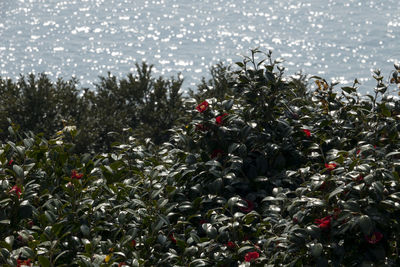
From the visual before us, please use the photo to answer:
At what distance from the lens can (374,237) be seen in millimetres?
3055

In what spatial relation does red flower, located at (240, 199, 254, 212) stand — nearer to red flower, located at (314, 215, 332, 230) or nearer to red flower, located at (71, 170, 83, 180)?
red flower, located at (314, 215, 332, 230)

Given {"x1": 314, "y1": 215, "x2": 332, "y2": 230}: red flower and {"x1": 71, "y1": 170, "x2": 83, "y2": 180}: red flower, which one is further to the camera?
{"x1": 71, "y1": 170, "x2": 83, "y2": 180}: red flower

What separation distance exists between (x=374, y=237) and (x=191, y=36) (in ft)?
97.5

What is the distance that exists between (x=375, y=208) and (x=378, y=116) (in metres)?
1.23

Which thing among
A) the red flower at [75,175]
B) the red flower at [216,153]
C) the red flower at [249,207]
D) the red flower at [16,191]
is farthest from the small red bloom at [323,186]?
the red flower at [16,191]

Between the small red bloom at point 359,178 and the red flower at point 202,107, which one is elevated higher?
the red flower at point 202,107

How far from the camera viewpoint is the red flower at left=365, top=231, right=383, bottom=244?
305 cm

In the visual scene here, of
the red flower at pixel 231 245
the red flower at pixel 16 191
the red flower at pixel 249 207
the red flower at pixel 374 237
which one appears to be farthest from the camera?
the red flower at pixel 249 207

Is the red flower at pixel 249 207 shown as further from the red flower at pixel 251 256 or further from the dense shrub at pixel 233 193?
the red flower at pixel 251 256

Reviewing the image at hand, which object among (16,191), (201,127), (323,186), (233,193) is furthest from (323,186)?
(16,191)

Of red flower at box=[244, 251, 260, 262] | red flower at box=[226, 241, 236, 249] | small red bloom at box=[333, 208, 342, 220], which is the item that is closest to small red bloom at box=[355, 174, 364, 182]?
small red bloom at box=[333, 208, 342, 220]

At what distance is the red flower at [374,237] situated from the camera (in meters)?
3.05

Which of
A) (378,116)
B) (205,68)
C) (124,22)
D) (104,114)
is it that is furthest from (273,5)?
(378,116)

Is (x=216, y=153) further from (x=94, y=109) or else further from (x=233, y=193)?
(x=94, y=109)
